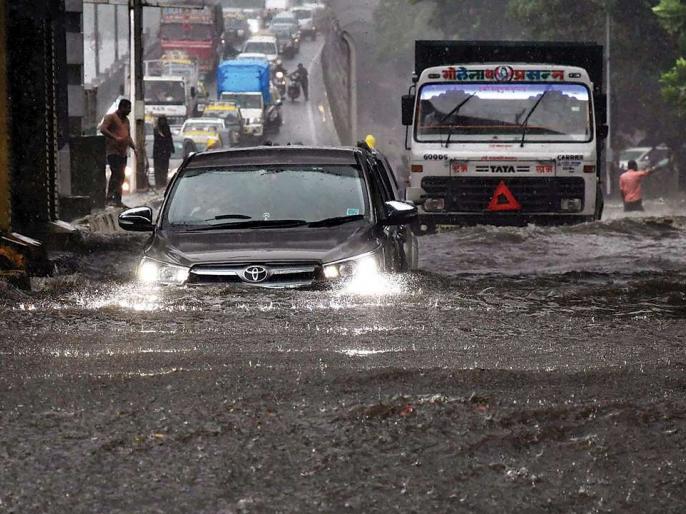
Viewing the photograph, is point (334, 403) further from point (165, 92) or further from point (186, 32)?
point (186, 32)

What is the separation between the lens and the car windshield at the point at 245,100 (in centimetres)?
6494

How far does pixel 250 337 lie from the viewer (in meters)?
8.19

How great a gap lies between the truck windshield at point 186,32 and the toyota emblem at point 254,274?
67.0m

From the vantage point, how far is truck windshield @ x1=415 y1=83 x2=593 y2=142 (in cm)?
1884

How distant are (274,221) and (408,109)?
8850 millimetres

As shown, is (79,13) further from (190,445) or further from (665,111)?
(665,111)

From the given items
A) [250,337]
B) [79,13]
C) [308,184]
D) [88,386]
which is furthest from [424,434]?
[79,13]

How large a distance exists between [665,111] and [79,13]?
3131cm

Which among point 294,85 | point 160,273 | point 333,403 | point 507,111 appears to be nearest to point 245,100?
point 294,85

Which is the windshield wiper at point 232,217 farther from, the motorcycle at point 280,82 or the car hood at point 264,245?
the motorcycle at point 280,82

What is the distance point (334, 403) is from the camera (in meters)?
6.36

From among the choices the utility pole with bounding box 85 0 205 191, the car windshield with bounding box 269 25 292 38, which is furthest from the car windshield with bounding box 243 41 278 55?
the utility pole with bounding box 85 0 205 191

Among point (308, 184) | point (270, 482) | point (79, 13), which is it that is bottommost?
point (270, 482)

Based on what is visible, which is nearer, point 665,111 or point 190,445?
point 190,445
